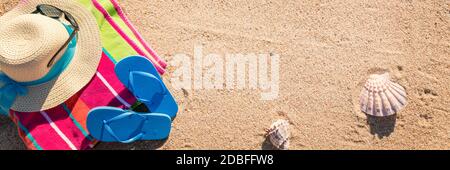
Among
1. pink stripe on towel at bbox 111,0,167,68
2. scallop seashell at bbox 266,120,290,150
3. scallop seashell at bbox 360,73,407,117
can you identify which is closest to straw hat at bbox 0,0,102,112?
pink stripe on towel at bbox 111,0,167,68

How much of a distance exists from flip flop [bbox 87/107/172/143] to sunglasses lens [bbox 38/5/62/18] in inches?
25.2

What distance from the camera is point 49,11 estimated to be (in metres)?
3.11

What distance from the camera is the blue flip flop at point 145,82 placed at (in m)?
3.13

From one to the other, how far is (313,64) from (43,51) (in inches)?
65.9

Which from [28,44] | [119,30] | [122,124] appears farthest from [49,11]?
[122,124]

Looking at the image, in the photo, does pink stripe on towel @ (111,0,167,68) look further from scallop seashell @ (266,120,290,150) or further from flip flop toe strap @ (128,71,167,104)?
scallop seashell @ (266,120,290,150)

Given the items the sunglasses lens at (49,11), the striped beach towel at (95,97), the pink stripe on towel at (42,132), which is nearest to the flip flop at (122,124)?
the striped beach towel at (95,97)

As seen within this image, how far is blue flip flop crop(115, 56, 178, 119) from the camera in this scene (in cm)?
313

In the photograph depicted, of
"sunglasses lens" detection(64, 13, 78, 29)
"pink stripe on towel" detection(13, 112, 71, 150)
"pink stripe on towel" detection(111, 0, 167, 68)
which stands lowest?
"pink stripe on towel" detection(13, 112, 71, 150)

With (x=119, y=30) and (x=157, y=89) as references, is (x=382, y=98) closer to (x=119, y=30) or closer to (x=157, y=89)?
(x=157, y=89)

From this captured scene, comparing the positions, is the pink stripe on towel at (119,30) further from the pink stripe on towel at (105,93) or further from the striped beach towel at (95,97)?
the pink stripe on towel at (105,93)

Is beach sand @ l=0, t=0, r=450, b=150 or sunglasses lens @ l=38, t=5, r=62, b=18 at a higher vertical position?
sunglasses lens @ l=38, t=5, r=62, b=18
